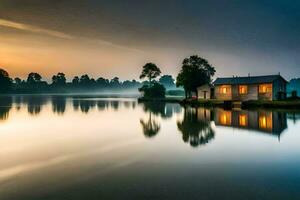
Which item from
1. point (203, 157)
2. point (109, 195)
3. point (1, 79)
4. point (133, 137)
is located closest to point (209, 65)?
point (133, 137)

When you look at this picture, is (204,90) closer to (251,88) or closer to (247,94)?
(247,94)

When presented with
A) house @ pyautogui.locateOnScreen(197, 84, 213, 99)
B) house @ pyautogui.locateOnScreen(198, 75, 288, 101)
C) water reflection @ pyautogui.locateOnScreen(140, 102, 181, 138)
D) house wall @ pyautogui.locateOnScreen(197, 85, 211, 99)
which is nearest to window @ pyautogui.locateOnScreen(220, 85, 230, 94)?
house @ pyautogui.locateOnScreen(198, 75, 288, 101)

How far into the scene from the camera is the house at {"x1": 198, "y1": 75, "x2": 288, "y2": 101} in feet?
192

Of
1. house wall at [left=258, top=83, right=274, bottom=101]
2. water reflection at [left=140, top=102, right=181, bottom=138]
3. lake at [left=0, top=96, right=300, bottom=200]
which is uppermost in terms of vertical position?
house wall at [left=258, top=83, right=274, bottom=101]

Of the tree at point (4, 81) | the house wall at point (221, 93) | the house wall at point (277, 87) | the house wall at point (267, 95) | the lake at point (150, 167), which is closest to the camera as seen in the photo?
the lake at point (150, 167)

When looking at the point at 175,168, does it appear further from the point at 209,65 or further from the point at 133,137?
the point at 209,65

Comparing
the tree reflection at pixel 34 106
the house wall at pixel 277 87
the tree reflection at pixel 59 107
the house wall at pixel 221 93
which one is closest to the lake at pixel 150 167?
the tree reflection at pixel 59 107

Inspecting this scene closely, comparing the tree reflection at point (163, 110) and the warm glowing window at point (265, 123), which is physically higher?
the tree reflection at point (163, 110)

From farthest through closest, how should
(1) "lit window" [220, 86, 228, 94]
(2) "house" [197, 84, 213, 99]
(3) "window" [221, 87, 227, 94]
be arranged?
(2) "house" [197, 84, 213, 99]
(3) "window" [221, 87, 227, 94]
(1) "lit window" [220, 86, 228, 94]

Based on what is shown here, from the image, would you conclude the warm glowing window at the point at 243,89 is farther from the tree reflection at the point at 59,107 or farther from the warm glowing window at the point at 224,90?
the tree reflection at the point at 59,107

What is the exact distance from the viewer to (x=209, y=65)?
90.5m

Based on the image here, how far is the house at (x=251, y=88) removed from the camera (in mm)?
58375

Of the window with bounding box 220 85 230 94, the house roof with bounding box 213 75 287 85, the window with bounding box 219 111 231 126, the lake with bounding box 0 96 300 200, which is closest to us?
the lake with bounding box 0 96 300 200

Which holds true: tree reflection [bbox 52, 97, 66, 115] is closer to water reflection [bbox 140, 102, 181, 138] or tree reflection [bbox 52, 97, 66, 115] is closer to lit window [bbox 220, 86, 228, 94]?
water reflection [bbox 140, 102, 181, 138]
